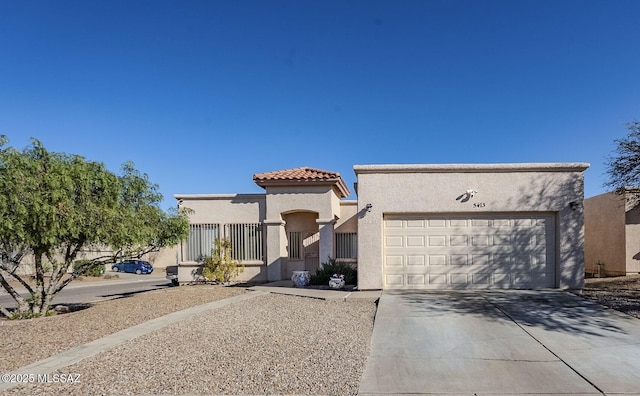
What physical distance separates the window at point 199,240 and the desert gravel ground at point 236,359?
27.4ft

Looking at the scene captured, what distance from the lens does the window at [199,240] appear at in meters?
17.9

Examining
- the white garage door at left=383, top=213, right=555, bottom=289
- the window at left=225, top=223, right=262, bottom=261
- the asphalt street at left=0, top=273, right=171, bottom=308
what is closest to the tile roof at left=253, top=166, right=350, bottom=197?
the window at left=225, top=223, right=262, bottom=261

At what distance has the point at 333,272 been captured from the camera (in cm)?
1555

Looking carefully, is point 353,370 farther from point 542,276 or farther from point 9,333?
point 542,276

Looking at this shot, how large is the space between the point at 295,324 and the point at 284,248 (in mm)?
8850

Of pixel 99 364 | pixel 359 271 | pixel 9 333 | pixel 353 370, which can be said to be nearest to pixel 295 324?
pixel 353 370

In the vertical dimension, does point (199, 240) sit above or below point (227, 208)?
below

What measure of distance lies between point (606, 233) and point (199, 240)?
56.5 ft

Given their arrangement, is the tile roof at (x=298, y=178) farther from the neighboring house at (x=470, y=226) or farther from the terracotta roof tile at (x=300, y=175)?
the neighboring house at (x=470, y=226)

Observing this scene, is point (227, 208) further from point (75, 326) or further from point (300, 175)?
point (75, 326)

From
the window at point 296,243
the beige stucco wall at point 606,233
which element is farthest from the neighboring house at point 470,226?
the beige stucco wall at point 606,233

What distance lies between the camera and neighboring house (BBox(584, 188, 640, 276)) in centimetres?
1692

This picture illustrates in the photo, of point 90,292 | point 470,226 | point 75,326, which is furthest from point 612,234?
point 90,292

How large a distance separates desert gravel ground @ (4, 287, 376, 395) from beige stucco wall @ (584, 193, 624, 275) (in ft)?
43.9
